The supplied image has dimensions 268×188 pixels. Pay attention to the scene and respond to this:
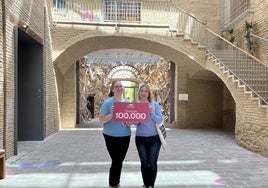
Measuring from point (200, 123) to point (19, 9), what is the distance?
36.2 ft

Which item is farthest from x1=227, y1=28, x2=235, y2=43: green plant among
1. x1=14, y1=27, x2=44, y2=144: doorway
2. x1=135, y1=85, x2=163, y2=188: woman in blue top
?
x1=135, y1=85, x2=163, y2=188: woman in blue top

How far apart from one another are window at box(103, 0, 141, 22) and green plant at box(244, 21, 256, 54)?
4.83 meters

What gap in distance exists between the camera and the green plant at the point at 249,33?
12282mm

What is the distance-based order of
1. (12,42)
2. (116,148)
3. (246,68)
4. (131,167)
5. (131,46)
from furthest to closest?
(131,46) < (246,68) < (12,42) < (131,167) < (116,148)

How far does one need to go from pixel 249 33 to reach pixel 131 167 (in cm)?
827

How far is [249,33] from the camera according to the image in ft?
40.8

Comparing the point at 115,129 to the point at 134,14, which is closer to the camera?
the point at 115,129

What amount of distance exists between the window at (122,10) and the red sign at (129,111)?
33.6ft

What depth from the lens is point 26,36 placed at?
9578 millimetres

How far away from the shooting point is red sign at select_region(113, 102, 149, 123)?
4438mm

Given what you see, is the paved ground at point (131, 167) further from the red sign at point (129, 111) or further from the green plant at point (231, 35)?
the green plant at point (231, 35)

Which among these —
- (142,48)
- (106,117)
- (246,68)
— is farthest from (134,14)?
(106,117)

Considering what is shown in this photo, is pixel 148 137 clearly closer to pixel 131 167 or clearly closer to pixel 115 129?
pixel 115 129

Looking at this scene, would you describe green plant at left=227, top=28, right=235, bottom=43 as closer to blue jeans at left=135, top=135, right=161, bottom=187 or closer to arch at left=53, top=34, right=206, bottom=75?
arch at left=53, top=34, right=206, bottom=75
